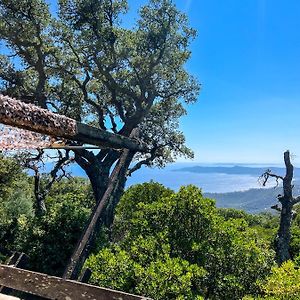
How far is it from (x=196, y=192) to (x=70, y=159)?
43.9 feet

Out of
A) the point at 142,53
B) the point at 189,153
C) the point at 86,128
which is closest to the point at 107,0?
the point at 142,53

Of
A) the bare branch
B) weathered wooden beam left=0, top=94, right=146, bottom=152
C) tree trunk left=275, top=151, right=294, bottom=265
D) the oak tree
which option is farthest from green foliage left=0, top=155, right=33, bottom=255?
weathered wooden beam left=0, top=94, right=146, bottom=152

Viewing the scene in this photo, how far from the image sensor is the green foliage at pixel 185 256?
7270mm

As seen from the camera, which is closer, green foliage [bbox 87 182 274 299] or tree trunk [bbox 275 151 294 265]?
green foliage [bbox 87 182 274 299]

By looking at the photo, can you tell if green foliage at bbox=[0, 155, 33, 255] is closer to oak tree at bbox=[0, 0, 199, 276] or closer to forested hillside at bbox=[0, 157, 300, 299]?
oak tree at bbox=[0, 0, 199, 276]

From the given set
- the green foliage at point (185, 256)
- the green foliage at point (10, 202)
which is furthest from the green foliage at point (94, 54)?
the green foliage at point (185, 256)

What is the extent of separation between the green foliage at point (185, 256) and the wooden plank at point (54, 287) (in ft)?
8.04

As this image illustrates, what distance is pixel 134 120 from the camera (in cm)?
2027

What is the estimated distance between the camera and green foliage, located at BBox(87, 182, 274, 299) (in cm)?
727

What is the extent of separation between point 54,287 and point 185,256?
4.38 metres

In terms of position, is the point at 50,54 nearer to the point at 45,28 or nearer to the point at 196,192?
the point at 45,28

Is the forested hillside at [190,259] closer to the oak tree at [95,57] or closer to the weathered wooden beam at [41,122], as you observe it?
the weathered wooden beam at [41,122]

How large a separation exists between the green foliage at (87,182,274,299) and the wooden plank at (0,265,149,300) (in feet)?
8.04

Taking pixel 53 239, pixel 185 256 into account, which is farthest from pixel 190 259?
pixel 53 239
